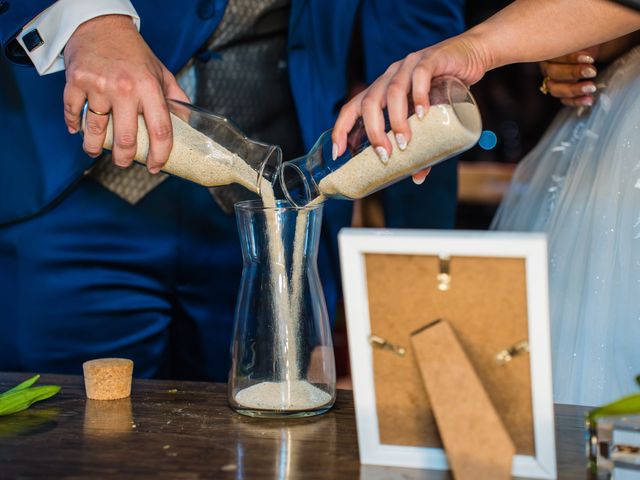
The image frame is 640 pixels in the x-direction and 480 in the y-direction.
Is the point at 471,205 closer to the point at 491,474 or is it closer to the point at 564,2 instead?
the point at 564,2

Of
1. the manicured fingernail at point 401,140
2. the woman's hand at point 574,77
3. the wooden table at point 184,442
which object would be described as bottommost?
the wooden table at point 184,442

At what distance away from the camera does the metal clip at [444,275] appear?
2.60ft

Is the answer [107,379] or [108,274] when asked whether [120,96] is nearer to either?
[107,379]

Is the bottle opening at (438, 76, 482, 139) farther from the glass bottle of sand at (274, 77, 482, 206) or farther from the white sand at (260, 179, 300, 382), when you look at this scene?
the white sand at (260, 179, 300, 382)

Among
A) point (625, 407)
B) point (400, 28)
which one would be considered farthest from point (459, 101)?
point (400, 28)

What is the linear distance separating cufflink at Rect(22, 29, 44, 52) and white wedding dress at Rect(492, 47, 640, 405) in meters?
0.81

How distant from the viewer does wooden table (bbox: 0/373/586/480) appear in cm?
83

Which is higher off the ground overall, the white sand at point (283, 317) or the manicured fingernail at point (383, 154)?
the manicured fingernail at point (383, 154)

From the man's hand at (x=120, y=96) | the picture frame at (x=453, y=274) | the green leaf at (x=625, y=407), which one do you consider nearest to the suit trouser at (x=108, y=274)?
the man's hand at (x=120, y=96)

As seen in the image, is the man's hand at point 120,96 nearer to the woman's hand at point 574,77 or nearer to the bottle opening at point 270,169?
the bottle opening at point 270,169

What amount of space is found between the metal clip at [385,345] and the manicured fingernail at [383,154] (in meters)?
0.23

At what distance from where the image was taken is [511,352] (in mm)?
797

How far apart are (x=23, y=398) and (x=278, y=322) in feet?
0.97

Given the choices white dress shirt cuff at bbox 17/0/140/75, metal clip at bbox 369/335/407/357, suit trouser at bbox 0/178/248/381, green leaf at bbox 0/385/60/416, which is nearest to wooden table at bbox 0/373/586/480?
green leaf at bbox 0/385/60/416
